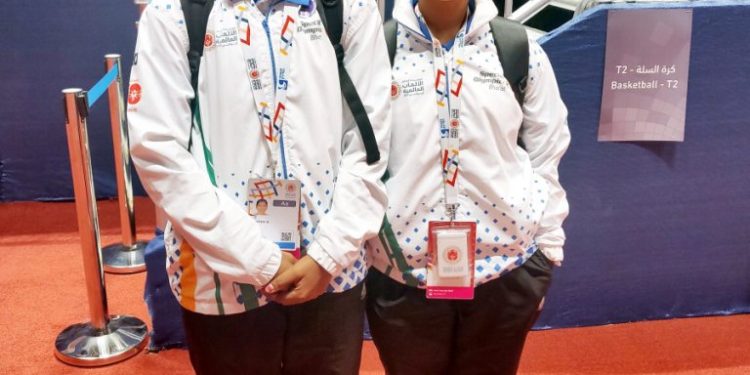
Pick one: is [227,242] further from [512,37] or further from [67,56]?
[67,56]

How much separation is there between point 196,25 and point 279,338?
25.9 inches

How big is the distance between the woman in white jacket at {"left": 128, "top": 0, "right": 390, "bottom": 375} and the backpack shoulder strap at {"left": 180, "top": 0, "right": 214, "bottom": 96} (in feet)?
0.04

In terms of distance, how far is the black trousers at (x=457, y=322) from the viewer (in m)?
1.80

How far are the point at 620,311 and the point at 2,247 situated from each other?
3.02m

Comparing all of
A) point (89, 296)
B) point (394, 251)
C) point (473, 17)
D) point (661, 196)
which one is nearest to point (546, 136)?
point (473, 17)

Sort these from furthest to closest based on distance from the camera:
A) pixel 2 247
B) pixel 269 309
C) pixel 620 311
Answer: pixel 2 247 → pixel 620 311 → pixel 269 309

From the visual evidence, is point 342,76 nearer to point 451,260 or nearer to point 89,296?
point 451,260

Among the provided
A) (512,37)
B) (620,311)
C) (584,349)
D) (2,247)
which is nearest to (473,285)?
(512,37)

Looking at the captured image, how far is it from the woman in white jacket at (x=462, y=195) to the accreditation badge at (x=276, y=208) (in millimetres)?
264

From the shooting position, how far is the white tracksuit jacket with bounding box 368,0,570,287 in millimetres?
1713

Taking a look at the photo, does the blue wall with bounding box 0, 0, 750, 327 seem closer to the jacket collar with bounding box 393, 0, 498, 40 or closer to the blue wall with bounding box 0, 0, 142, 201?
the jacket collar with bounding box 393, 0, 498, 40

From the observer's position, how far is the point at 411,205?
1.72 metres

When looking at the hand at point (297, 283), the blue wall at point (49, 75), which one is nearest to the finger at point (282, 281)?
the hand at point (297, 283)

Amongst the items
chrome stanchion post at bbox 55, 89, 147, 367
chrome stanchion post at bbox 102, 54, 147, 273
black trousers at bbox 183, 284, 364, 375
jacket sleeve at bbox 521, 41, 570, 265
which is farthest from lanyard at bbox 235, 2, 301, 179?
chrome stanchion post at bbox 102, 54, 147, 273
